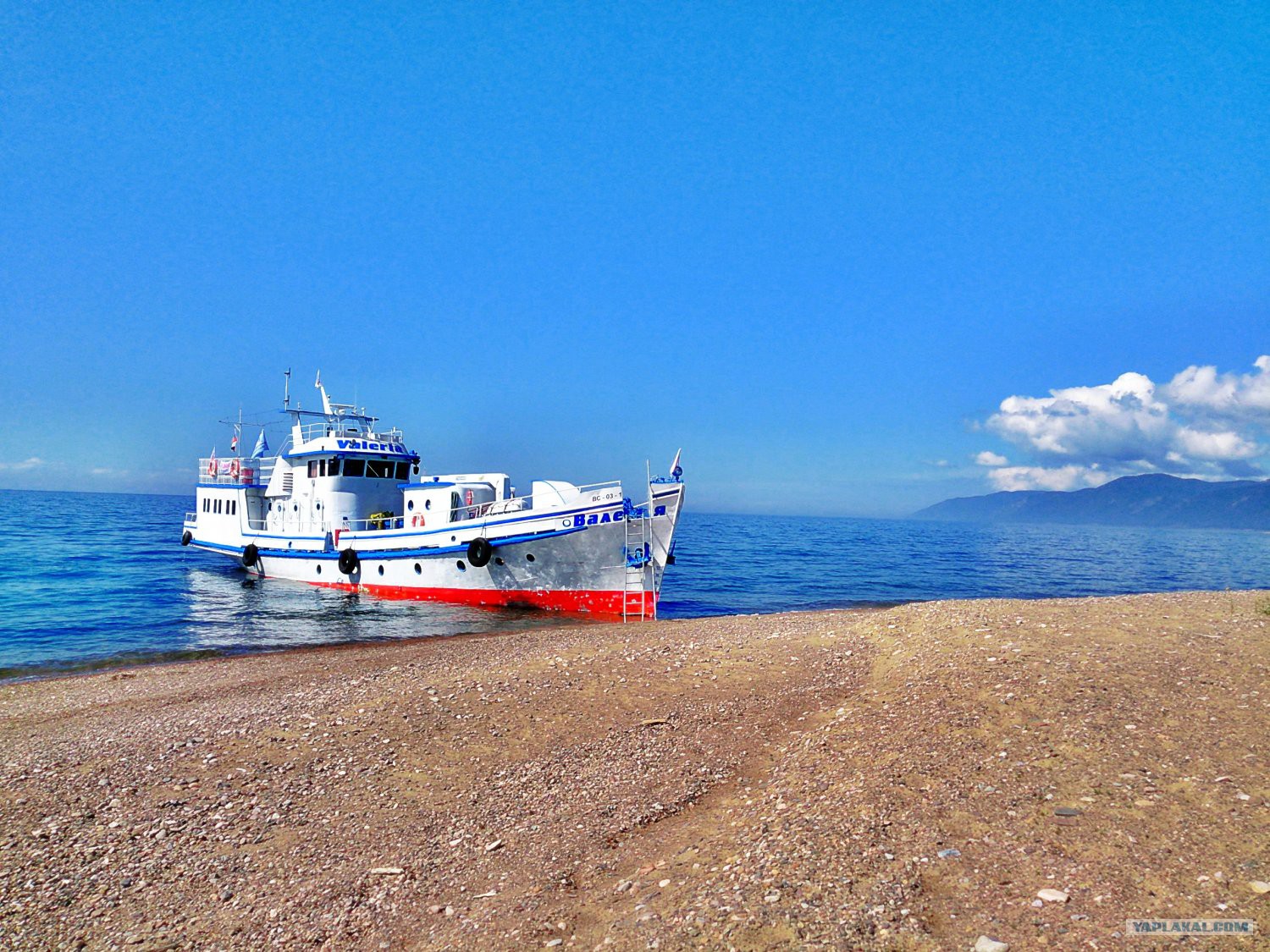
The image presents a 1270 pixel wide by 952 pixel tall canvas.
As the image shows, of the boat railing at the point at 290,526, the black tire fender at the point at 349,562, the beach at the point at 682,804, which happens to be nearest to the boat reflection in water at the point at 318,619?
the black tire fender at the point at 349,562

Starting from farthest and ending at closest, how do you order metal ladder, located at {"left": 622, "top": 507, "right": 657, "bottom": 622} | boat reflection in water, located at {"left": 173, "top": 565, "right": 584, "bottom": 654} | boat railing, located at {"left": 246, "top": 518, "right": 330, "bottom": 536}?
boat railing, located at {"left": 246, "top": 518, "right": 330, "bottom": 536}, metal ladder, located at {"left": 622, "top": 507, "right": 657, "bottom": 622}, boat reflection in water, located at {"left": 173, "top": 565, "right": 584, "bottom": 654}

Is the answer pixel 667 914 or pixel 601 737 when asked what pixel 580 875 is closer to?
pixel 667 914

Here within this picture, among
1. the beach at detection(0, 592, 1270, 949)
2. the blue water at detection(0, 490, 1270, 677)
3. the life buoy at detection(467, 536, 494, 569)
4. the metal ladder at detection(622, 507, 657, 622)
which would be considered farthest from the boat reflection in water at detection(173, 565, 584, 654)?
the beach at detection(0, 592, 1270, 949)

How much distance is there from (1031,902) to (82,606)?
3601cm

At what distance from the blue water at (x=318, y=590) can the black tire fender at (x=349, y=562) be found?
143 centimetres

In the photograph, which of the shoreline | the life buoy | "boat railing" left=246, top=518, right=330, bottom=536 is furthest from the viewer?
"boat railing" left=246, top=518, right=330, bottom=536

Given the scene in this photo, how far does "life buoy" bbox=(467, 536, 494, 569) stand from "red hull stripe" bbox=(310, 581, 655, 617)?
1609 millimetres

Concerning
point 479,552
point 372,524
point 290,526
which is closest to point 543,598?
point 479,552

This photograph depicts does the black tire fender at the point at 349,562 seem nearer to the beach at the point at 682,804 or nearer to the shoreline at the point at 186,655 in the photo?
the shoreline at the point at 186,655

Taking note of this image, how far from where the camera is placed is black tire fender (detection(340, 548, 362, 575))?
32.9 metres

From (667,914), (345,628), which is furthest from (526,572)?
(667,914)

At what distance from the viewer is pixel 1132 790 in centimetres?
666

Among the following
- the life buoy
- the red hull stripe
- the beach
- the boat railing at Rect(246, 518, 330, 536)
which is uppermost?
the boat railing at Rect(246, 518, 330, 536)

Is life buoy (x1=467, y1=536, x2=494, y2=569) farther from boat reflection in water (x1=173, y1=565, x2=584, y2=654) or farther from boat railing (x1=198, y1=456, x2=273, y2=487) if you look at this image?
boat railing (x1=198, y1=456, x2=273, y2=487)
